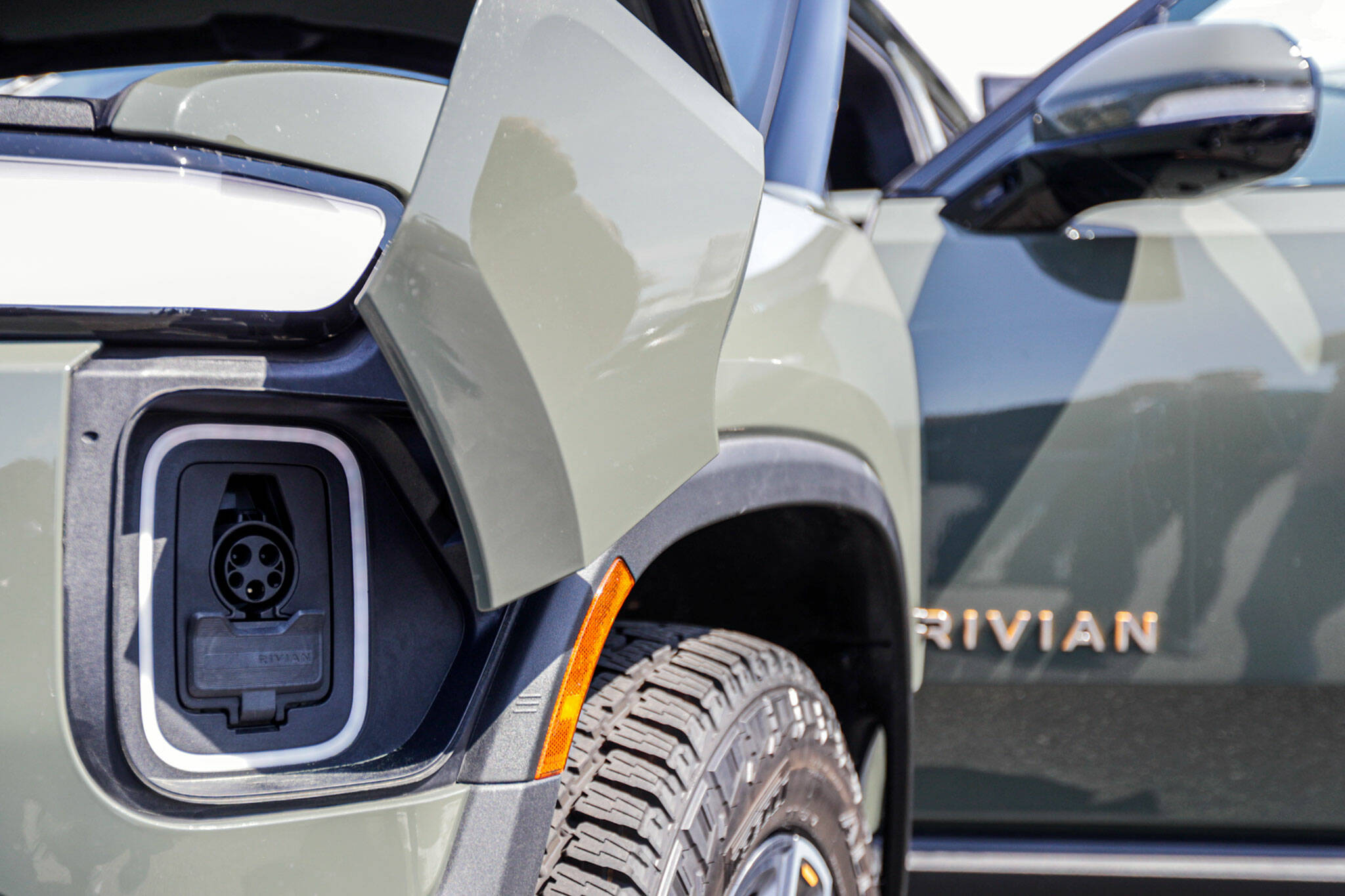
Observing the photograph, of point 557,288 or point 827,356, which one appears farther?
point 827,356

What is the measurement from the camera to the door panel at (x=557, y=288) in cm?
66

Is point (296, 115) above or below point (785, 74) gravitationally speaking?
below

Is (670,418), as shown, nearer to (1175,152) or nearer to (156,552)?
(156,552)

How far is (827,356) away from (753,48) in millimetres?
488

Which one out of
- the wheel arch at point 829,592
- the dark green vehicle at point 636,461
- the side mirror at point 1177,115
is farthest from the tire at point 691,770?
the side mirror at point 1177,115

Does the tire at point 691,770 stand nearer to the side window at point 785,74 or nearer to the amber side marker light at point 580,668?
the amber side marker light at point 580,668

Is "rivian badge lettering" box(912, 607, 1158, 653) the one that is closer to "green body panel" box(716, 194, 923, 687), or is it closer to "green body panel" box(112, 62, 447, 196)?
"green body panel" box(716, 194, 923, 687)

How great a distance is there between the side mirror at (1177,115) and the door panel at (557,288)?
97cm

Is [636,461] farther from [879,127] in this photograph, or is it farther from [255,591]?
[879,127]

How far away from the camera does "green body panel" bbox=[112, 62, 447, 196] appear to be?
0.70m

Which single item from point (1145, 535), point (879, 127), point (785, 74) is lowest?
point (1145, 535)

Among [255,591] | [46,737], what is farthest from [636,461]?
[46,737]

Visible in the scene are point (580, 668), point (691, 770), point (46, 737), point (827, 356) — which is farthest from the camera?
point (827, 356)

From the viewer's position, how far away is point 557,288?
719 mm
